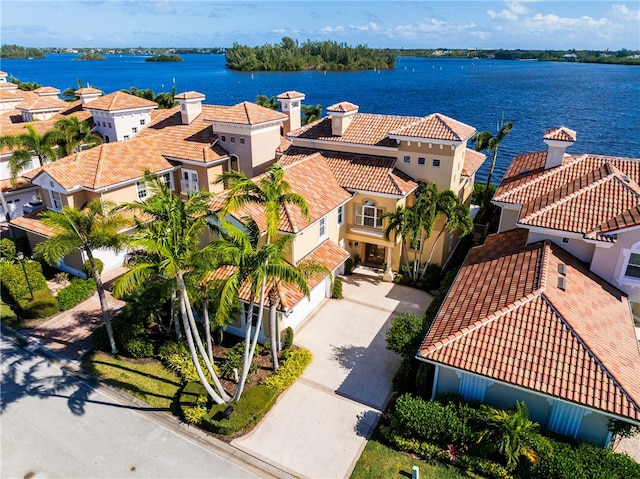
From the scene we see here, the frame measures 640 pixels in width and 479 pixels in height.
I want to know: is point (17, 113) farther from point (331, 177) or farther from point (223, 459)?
point (223, 459)

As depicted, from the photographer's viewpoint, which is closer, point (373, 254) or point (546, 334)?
point (546, 334)

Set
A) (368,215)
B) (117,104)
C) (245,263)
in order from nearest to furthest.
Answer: (245,263) < (368,215) < (117,104)

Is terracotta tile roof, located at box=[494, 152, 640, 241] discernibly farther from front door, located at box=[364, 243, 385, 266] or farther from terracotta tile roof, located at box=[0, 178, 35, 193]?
terracotta tile roof, located at box=[0, 178, 35, 193]

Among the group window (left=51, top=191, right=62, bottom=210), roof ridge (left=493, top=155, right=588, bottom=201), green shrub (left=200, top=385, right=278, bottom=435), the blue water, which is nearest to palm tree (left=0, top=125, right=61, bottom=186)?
window (left=51, top=191, right=62, bottom=210)

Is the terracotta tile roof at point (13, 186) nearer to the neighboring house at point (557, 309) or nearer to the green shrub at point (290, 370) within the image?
the green shrub at point (290, 370)

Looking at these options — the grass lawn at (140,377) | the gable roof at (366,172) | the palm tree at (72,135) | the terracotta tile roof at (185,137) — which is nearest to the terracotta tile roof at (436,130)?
the gable roof at (366,172)

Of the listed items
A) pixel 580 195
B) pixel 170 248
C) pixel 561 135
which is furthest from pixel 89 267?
pixel 561 135

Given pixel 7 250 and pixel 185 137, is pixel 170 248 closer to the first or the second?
pixel 7 250
